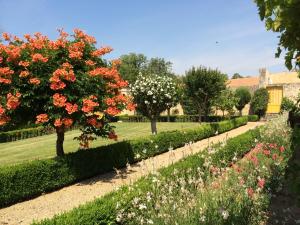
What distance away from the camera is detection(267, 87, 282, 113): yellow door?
3616 cm

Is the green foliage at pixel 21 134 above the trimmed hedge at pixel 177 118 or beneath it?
beneath

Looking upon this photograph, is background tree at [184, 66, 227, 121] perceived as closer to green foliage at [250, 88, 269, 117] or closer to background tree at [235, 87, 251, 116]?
green foliage at [250, 88, 269, 117]

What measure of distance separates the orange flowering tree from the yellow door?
2847cm

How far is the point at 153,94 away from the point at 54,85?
11922 mm

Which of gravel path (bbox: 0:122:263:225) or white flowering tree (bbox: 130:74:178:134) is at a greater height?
white flowering tree (bbox: 130:74:178:134)

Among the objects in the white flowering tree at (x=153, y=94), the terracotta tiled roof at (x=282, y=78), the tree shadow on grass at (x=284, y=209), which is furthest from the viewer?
the terracotta tiled roof at (x=282, y=78)

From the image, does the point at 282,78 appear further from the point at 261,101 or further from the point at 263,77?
the point at 261,101

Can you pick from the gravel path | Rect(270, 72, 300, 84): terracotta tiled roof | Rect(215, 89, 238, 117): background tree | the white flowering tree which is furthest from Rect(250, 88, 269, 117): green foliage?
the gravel path

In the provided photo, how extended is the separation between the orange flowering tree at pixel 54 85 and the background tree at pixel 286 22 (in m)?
7.05

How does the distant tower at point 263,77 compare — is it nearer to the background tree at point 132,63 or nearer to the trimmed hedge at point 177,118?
the trimmed hedge at point 177,118

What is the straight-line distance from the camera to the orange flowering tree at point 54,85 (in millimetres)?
9789

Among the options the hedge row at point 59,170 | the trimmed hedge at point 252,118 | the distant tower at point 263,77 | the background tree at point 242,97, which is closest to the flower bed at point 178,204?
the hedge row at point 59,170

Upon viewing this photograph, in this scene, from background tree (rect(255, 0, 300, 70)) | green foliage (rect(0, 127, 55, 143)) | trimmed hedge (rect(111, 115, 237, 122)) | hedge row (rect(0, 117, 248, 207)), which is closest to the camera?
background tree (rect(255, 0, 300, 70))

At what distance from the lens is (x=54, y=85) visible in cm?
973
